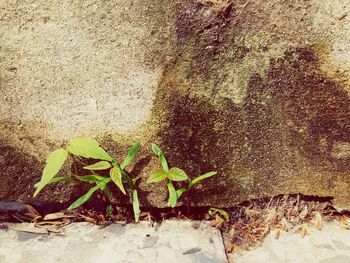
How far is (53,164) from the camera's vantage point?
1.50 m

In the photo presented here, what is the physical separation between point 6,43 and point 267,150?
1.26 metres

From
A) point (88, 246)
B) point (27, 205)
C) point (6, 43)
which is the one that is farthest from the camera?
point (27, 205)

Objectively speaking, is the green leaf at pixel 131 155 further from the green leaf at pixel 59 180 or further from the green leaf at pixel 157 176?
the green leaf at pixel 59 180

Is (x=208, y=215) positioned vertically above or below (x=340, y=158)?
below

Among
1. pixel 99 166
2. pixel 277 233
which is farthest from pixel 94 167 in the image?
pixel 277 233

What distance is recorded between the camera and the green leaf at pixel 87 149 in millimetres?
1516

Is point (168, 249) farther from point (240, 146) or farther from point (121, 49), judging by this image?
point (121, 49)

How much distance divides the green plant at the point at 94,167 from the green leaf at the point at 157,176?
4.9 inches

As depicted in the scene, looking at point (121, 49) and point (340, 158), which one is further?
point (340, 158)

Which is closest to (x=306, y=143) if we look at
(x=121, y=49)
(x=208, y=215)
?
(x=208, y=215)

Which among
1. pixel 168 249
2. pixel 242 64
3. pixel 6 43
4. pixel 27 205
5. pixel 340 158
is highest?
pixel 6 43

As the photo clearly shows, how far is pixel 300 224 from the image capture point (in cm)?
167

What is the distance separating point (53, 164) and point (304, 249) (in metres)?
1.20

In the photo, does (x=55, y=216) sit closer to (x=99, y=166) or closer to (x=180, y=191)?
(x=99, y=166)
